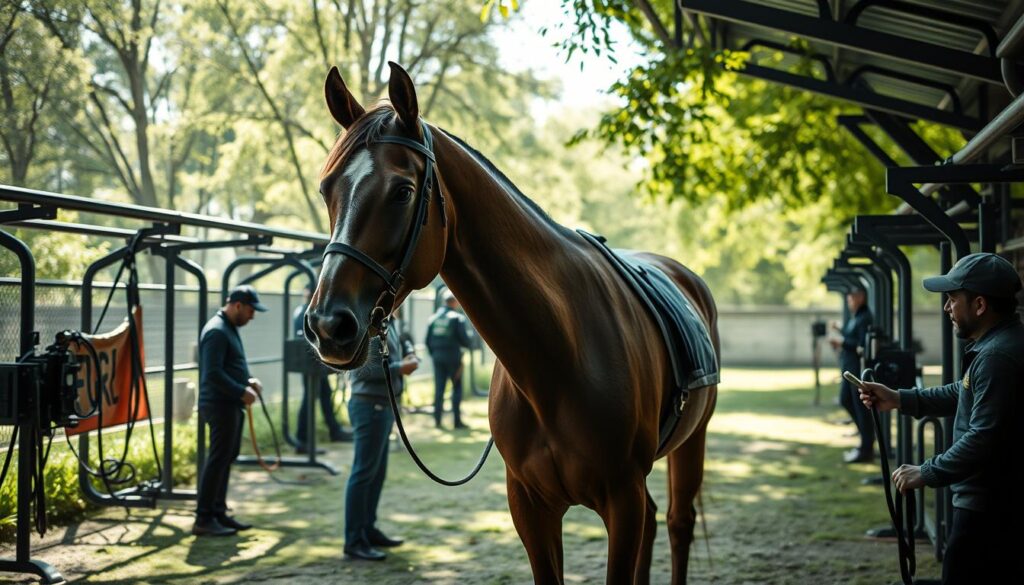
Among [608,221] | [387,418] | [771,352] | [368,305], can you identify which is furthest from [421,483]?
[608,221]

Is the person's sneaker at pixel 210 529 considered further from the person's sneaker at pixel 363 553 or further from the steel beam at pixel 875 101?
the steel beam at pixel 875 101

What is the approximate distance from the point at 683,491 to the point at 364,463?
7.92 ft

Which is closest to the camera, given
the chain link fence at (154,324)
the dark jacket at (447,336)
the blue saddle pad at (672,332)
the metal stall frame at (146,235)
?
the blue saddle pad at (672,332)

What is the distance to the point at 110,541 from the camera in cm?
671

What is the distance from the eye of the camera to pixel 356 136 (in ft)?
Result: 8.36

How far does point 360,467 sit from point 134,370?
7.25 ft

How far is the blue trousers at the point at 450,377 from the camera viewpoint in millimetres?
13398

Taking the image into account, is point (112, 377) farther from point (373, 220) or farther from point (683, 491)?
point (373, 220)

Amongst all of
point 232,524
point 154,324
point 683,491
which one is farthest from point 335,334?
point 154,324

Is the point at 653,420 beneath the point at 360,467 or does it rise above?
above

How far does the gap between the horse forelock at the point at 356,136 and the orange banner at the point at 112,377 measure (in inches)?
196

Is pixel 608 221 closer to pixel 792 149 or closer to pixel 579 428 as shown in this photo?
pixel 792 149

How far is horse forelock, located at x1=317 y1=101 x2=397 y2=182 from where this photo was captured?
98.7 inches

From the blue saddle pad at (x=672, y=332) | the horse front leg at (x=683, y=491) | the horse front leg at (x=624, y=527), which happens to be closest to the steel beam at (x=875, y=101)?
the horse front leg at (x=683, y=491)
